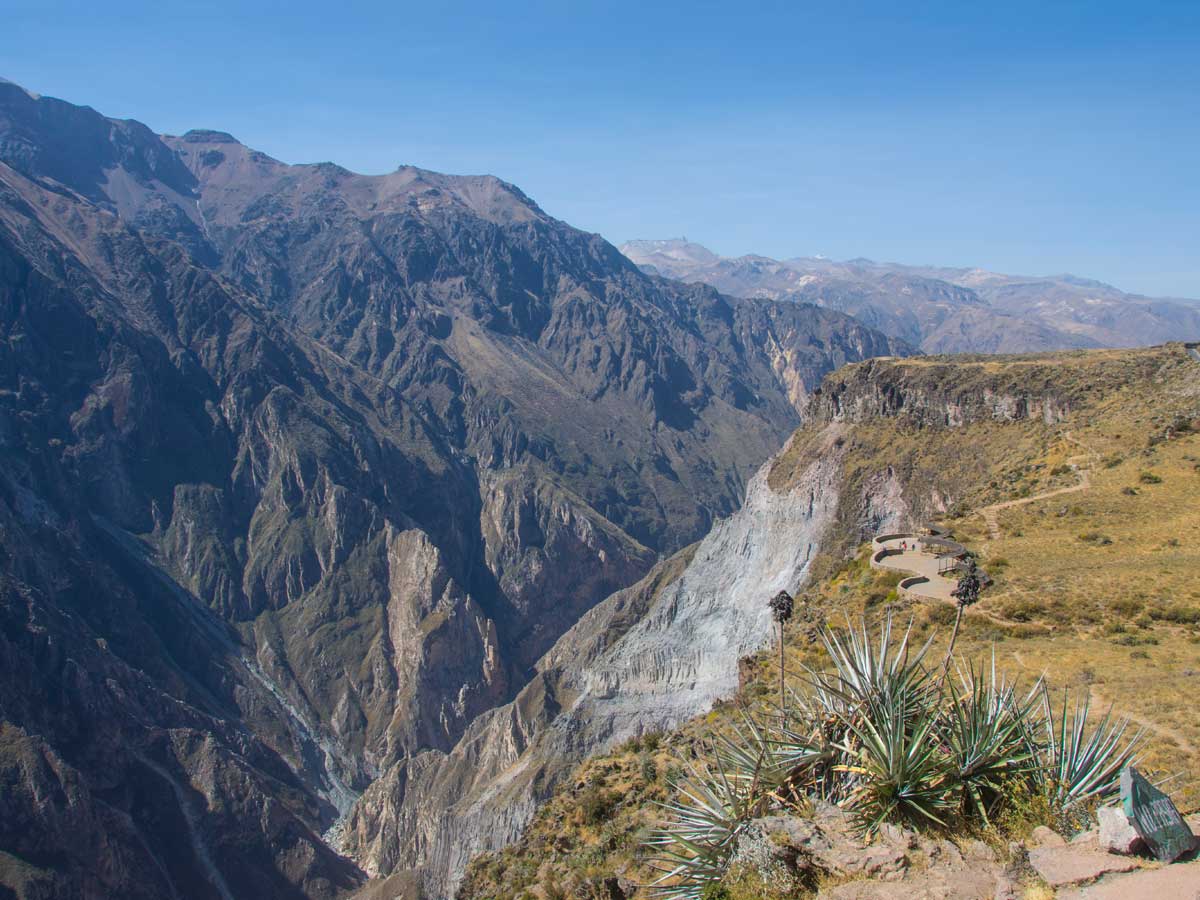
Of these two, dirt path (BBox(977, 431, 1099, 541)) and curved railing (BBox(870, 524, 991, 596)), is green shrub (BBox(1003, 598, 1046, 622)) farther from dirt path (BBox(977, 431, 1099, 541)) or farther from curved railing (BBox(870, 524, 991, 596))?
dirt path (BBox(977, 431, 1099, 541))

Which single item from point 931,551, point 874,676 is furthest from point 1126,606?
point 874,676

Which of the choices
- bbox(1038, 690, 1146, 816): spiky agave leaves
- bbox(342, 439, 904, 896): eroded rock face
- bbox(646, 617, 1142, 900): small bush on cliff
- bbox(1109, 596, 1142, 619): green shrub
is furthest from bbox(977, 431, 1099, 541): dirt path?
bbox(646, 617, 1142, 900): small bush on cliff

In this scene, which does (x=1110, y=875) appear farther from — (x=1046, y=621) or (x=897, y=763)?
(x=1046, y=621)

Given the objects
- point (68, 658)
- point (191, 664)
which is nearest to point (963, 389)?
point (68, 658)

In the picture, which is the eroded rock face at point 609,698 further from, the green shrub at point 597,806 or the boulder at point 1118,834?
the boulder at point 1118,834

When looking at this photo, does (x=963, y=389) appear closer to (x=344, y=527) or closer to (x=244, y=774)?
(x=244, y=774)

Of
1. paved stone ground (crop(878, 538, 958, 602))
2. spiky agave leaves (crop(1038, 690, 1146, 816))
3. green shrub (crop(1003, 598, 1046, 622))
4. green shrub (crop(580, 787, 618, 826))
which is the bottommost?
green shrub (crop(580, 787, 618, 826))

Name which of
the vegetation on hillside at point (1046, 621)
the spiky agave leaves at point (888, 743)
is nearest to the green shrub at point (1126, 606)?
the vegetation on hillside at point (1046, 621)
